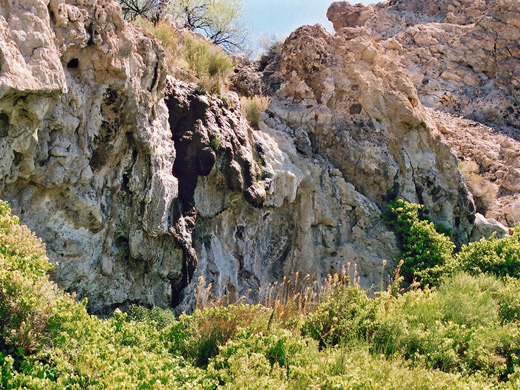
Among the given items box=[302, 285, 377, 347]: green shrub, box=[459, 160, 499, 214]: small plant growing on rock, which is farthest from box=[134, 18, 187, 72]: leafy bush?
box=[459, 160, 499, 214]: small plant growing on rock

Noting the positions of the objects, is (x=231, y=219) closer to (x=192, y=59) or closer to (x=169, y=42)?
(x=192, y=59)

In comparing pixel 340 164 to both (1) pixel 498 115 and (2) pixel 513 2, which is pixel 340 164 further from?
(2) pixel 513 2

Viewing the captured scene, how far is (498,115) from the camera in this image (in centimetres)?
1791

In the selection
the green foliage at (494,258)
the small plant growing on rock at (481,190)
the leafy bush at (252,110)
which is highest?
the leafy bush at (252,110)

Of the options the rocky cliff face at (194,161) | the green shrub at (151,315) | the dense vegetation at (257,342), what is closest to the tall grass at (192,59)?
the rocky cliff face at (194,161)

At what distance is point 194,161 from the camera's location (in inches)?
359

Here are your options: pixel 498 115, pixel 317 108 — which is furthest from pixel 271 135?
pixel 498 115

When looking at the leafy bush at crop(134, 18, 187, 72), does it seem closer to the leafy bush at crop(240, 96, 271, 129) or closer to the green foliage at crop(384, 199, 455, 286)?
the leafy bush at crop(240, 96, 271, 129)

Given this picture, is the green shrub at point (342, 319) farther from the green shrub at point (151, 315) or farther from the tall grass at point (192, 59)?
the tall grass at point (192, 59)

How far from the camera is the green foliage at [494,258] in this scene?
31.4 ft

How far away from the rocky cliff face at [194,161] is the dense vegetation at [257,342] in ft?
3.28

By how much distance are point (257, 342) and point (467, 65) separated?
55.2ft

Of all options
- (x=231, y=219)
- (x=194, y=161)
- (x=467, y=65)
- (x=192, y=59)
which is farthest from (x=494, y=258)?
(x=467, y=65)

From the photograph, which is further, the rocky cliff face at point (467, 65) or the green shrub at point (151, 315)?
the rocky cliff face at point (467, 65)
